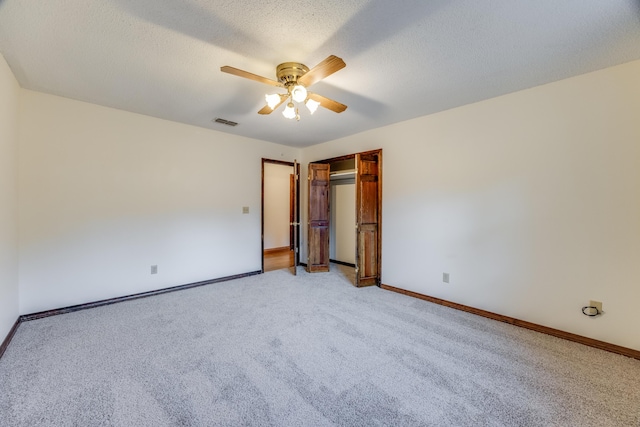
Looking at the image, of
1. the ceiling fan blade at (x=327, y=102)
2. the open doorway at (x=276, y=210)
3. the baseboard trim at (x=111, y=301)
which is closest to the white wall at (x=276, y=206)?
the open doorway at (x=276, y=210)

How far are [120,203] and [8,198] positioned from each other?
1.05 m

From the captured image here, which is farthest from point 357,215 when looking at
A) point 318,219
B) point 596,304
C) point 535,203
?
point 596,304

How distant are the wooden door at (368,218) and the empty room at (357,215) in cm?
5

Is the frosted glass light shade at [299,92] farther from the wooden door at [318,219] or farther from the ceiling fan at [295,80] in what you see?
the wooden door at [318,219]

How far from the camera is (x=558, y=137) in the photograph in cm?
264

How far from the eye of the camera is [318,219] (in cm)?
516

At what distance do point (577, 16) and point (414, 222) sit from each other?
253 cm

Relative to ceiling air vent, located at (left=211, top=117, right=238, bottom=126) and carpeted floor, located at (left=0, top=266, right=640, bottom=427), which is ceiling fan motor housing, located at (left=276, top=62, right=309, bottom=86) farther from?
carpeted floor, located at (left=0, top=266, right=640, bottom=427)

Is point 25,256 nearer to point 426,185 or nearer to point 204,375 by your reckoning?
point 204,375

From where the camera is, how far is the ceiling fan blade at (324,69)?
1.80 m

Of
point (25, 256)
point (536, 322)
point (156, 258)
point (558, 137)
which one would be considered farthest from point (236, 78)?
point (536, 322)

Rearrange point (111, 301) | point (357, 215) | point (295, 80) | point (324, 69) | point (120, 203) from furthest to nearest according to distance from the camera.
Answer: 1. point (357, 215)
2. point (120, 203)
3. point (111, 301)
4. point (295, 80)
5. point (324, 69)

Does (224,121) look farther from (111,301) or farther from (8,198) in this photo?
(111,301)

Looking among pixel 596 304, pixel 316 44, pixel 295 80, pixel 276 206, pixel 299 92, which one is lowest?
pixel 596 304
